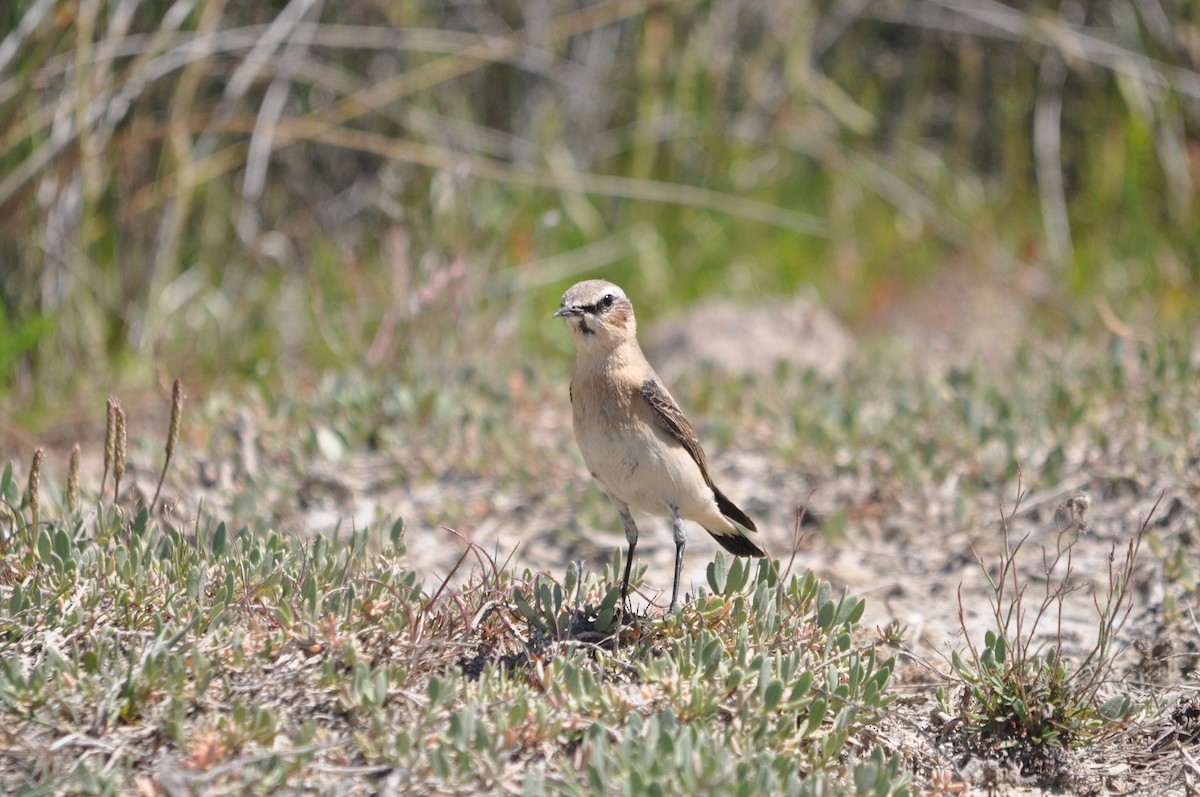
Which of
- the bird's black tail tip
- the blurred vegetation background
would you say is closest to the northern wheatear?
the bird's black tail tip

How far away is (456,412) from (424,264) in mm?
864

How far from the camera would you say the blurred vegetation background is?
6.44 m

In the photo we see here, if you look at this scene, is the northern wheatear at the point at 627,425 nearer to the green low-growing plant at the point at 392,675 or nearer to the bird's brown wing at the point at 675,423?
the bird's brown wing at the point at 675,423

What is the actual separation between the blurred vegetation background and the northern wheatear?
202 centimetres

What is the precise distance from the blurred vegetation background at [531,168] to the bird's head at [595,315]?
1.98 m

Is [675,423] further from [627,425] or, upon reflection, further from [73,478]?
[73,478]

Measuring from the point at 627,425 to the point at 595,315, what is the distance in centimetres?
38

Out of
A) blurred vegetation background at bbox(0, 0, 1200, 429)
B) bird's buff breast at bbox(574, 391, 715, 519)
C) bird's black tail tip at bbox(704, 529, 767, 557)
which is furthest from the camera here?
blurred vegetation background at bbox(0, 0, 1200, 429)

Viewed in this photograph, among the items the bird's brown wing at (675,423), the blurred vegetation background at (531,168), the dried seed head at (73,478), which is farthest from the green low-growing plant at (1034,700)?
the blurred vegetation background at (531,168)

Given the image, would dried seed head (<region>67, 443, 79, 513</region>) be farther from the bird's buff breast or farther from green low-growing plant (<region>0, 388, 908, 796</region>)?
the bird's buff breast

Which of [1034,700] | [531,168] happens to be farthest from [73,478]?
[531,168]

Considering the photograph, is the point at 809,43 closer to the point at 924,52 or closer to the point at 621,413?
the point at 924,52

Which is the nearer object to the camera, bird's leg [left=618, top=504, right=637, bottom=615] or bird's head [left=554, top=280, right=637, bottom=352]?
bird's leg [left=618, top=504, right=637, bottom=615]

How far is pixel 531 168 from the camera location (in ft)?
27.5
